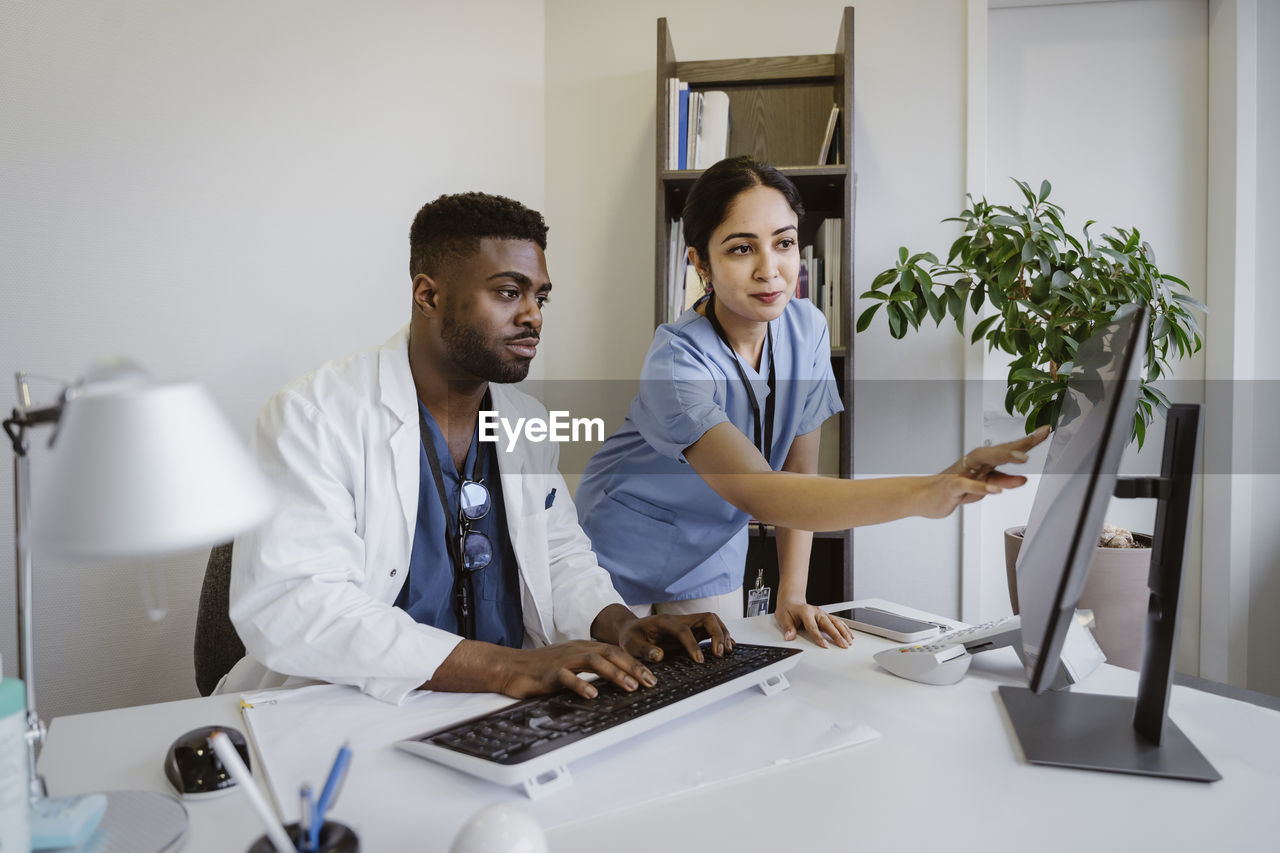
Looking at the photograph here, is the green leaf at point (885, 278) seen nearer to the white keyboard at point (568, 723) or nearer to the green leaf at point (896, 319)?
the green leaf at point (896, 319)

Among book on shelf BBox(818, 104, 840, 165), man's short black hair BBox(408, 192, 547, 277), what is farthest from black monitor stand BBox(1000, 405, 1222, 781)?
book on shelf BBox(818, 104, 840, 165)

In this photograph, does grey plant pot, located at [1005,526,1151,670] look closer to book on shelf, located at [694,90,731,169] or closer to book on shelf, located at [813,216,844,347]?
book on shelf, located at [813,216,844,347]

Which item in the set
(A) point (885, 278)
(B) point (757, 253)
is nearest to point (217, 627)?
(B) point (757, 253)

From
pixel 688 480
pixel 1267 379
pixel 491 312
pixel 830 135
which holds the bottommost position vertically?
pixel 688 480

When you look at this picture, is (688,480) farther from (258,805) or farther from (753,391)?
(258,805)

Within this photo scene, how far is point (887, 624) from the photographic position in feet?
4.38

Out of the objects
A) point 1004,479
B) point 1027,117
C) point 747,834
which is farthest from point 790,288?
point 1027,117

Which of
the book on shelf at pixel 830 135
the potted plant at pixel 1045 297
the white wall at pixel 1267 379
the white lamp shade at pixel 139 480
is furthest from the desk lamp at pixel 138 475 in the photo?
the white wall at pixel 1267 379

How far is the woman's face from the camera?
157 cm

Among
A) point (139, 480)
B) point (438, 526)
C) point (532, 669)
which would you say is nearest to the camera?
point (139, 480)

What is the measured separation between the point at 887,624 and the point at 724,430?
1.37 feet

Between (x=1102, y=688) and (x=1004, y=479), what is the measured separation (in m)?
0.39

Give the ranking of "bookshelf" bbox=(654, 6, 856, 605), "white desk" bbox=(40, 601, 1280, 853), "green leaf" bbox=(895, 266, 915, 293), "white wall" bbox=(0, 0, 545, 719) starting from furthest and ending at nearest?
"bookshelf" bbox=(654, 6, 856, 605) → "green leaf" bbox=(895, 266, 915, 293) → "white wall" bbox=(0, 0, 545, 719) → "white desk" bbox=(40, 601, 1280, 853)

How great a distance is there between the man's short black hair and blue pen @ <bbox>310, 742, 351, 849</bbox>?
A: 1.10m
